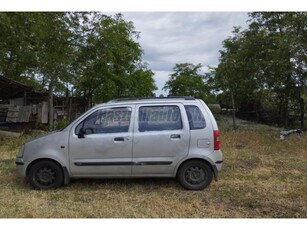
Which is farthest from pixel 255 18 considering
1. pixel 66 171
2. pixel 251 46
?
pixel 66 171

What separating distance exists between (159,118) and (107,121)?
906 mm

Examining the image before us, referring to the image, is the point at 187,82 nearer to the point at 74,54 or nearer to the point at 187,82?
the point at 187,82

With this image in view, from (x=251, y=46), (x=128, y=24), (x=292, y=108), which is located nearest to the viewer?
(x=251, y=46)

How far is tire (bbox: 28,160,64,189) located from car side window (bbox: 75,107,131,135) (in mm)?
721

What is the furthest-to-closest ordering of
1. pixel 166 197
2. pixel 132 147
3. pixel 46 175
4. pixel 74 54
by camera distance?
pixel 74 54 < pixel 46 175 < pixel 132 147 < pixel 166 197

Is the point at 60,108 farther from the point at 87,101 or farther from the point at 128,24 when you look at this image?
the point at 128,24

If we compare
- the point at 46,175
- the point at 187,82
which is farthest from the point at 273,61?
the point at 187,82

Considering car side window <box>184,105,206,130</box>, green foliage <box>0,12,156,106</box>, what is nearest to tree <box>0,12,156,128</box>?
green foliage <box>0,12,156,106</box>

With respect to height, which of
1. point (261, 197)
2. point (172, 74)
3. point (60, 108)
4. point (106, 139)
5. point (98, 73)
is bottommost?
point (261, 197)

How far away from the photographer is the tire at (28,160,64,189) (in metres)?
5.63

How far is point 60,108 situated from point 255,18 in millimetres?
10950

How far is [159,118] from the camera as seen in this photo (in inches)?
224

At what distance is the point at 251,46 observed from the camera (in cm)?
1505

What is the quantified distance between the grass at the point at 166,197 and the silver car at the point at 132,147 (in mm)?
305
